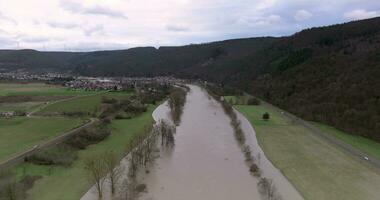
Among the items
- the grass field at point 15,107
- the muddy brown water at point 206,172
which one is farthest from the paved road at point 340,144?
the grass field at point 15,107

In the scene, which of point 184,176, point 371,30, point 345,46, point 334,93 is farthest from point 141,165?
point 371,30

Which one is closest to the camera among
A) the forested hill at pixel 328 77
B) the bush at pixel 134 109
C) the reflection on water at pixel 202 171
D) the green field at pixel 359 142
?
the reflection on water at pixel 202 171

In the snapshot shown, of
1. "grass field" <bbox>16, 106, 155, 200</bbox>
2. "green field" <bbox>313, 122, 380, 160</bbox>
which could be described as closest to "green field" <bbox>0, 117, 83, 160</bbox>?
"grass field" <bbox>16, 106, 155, 200</bbox>

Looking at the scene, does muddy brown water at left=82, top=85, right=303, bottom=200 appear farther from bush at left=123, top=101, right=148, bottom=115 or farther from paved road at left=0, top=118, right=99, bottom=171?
bush at left=123, top=101, right=148, bottom=115

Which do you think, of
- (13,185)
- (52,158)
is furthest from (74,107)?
(13,185)

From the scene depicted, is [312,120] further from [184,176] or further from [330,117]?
[184,176]

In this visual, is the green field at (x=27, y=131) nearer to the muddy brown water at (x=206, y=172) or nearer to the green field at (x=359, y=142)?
the muddy brown water at (x=206, y=172)
